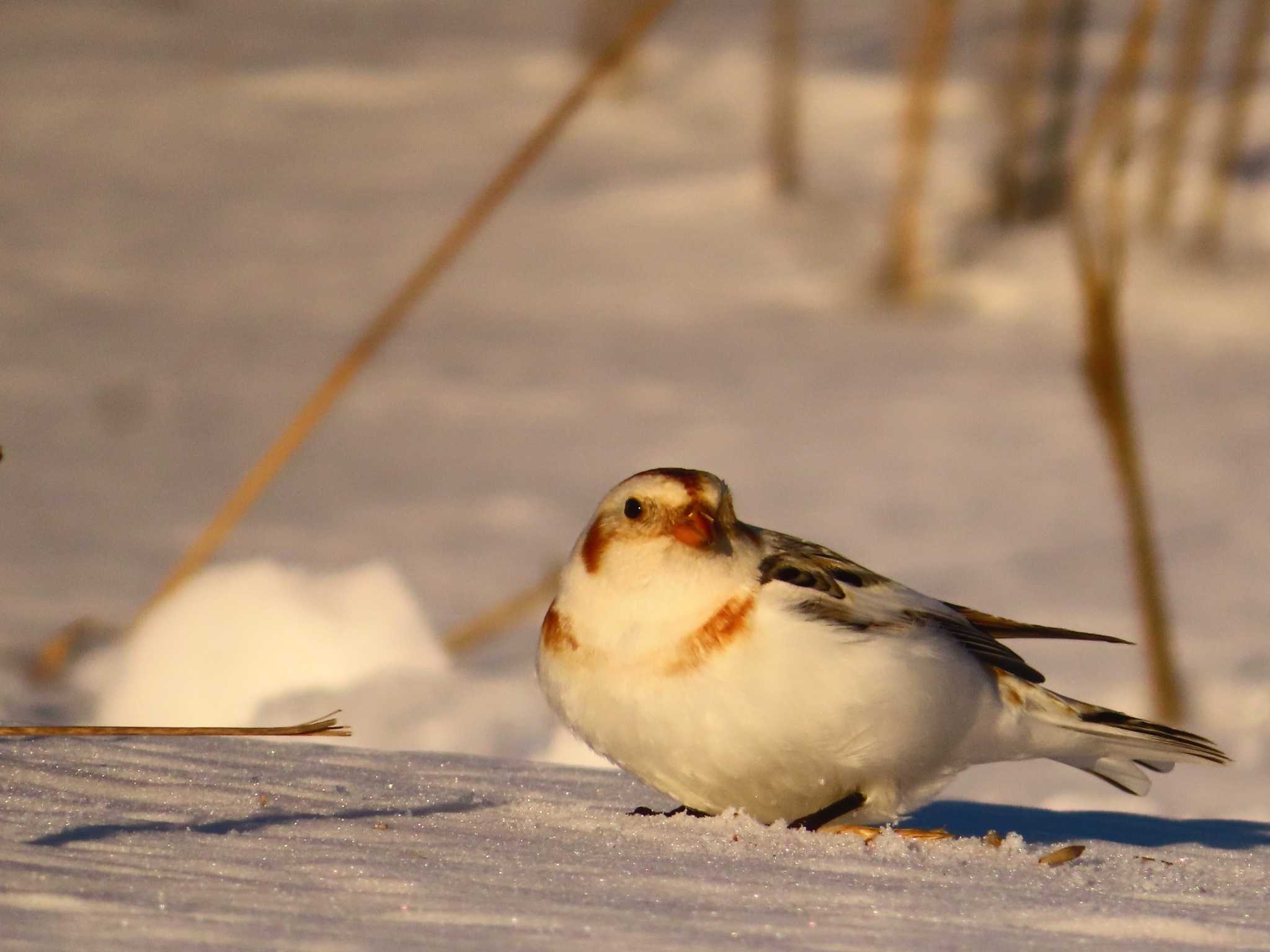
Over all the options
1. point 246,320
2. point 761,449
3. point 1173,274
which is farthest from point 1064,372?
point 246,320

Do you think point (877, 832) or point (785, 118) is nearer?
point (877, 832)

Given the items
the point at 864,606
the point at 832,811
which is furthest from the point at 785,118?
the point at 832,811

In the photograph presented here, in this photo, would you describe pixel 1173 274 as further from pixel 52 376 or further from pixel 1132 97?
pixel 52 376

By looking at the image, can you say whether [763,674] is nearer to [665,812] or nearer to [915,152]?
[665,812]

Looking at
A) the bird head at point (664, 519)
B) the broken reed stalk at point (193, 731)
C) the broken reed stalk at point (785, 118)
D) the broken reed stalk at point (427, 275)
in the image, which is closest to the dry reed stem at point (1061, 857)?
the bird head at point (664, 519)

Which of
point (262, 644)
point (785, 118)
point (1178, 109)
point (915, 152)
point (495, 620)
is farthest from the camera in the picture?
point (785, 118)

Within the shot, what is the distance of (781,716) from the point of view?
7.79 ft

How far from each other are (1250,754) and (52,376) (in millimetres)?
5305

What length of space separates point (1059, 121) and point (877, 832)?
22.7ft

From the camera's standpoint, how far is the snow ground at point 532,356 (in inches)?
218

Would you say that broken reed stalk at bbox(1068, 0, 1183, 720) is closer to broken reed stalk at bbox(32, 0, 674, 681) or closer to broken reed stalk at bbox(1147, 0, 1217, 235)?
broken reed stalk at bbox(32, 0, 674, 681)

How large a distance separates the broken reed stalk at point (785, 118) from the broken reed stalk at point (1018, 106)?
1098 mm

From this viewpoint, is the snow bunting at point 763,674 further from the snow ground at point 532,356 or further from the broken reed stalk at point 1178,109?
the broken reed stalk at point 1178,109

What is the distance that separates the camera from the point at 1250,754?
481 cm
